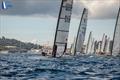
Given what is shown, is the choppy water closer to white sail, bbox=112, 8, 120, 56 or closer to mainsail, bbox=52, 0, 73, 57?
mainsail, bbox=52, 0, 73, 57

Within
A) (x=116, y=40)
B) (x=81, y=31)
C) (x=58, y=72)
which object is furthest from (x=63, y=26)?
(x=58, y=72)

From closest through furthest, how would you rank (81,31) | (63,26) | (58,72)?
(58,72)
(63,26)
(81,31)

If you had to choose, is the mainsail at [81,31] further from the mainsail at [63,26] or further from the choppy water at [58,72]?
the choppy water at [58,72]

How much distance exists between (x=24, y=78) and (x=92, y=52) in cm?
13989

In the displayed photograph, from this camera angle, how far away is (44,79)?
27.6 meters

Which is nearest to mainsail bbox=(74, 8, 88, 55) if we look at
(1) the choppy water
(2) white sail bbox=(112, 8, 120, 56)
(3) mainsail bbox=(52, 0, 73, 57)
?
(2) white sail bbox=(112, 8, 120, 56)

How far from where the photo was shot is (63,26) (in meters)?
72.9

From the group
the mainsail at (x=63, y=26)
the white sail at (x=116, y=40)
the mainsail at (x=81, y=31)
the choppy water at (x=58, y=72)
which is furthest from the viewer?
the mainsail at (x=81, y=31)

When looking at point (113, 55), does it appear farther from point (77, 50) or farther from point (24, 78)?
point (24, 78)

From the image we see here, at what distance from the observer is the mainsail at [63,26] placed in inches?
2864

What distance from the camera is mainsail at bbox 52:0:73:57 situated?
72.8 metres

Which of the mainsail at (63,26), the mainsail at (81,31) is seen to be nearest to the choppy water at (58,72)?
the mainsail at (63,26)

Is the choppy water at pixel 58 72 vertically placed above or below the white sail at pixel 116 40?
below

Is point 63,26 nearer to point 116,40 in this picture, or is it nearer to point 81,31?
point 116,40
